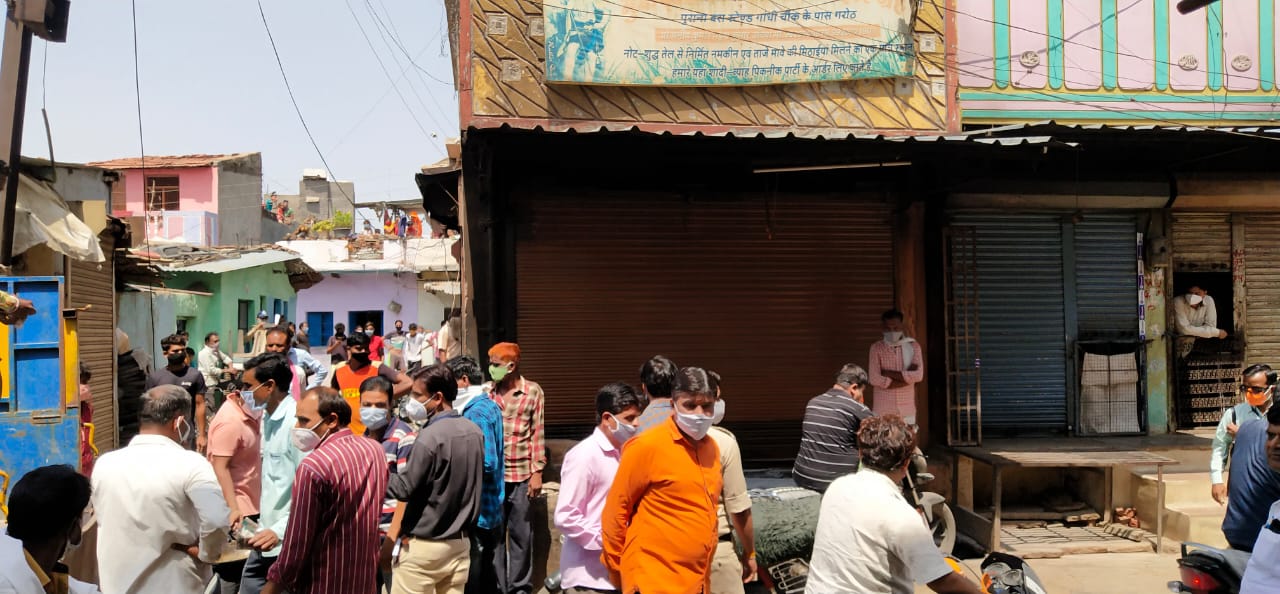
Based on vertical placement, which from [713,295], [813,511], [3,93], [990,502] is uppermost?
[3,93]

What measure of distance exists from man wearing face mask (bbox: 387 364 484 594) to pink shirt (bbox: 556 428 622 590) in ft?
1.74

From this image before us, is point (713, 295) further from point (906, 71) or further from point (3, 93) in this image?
point (3, 93)

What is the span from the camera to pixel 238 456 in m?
5.65

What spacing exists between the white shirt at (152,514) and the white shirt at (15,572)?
5.19ft

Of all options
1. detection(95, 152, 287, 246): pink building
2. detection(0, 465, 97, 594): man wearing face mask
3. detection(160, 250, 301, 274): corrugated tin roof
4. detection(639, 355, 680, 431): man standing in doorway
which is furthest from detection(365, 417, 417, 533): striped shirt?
detection(95, 152, 287, 246): pink building

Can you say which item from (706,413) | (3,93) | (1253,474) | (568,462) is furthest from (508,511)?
(3,93)

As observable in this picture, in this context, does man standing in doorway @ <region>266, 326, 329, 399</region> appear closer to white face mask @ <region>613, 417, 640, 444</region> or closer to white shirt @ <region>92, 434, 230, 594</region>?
white shirt @ <region>92, 434, 230, 594</region>

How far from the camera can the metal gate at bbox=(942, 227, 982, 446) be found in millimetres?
9305

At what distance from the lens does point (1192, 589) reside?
175 inches

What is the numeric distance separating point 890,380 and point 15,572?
280 inches

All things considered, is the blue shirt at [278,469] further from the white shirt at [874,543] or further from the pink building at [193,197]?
the pink building at [193,197]

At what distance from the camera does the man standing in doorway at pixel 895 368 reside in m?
8.52

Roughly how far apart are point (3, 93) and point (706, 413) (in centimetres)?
741

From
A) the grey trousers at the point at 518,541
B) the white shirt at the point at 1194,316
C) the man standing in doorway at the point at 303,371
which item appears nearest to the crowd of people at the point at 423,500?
the grey trousers at the point at 518,541
